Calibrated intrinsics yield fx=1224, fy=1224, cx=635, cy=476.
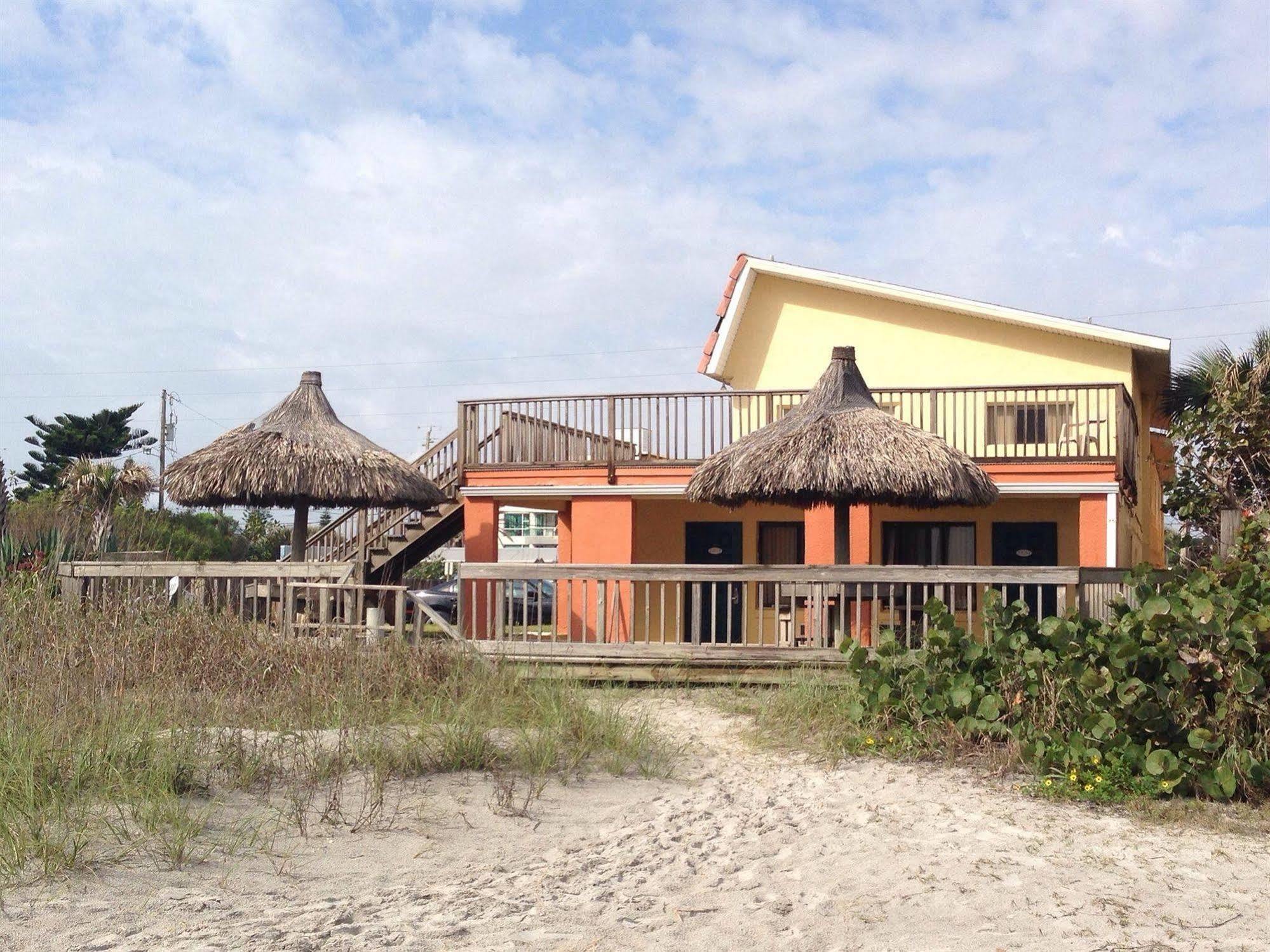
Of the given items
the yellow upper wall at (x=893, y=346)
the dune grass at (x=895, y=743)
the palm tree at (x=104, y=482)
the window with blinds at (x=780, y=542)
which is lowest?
the dune grass at (x=895, y=743)

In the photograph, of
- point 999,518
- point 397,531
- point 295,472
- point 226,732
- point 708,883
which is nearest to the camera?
point 708,883

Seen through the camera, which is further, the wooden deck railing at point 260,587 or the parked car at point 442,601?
the parked car at point 442,601

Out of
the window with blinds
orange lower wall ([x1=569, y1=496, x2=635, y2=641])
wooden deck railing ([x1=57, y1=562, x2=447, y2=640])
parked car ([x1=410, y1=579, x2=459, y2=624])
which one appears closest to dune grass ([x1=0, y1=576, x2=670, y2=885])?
wooden deck railing ([x1=57, y1=562, x2=447, y2=640])

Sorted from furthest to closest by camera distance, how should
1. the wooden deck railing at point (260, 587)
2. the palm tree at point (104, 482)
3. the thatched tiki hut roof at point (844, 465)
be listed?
1. the palm tree at point (104, 482)
2. the thatched tiki hut roof at point (844, 465)
3. the wooden deck railing at point (260, 587)

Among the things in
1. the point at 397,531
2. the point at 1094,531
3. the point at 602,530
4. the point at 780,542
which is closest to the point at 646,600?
the point at 602,530

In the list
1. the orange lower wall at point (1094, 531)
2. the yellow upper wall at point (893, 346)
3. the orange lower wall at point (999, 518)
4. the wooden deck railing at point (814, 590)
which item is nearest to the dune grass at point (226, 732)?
the wooden deck railing at point (814, 590)

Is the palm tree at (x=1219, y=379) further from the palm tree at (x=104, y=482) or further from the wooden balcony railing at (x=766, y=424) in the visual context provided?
the palm tree at (x=104, y=482)

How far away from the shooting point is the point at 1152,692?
23.7ft

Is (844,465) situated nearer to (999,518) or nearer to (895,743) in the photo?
(895,743)

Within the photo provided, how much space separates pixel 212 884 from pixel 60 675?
259cm

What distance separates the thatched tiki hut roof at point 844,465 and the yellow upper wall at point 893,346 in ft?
19.7

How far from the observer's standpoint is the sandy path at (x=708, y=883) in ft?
15.4

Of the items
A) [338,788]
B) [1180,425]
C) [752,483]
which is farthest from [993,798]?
[1180,425]

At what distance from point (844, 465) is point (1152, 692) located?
5.78 meters
